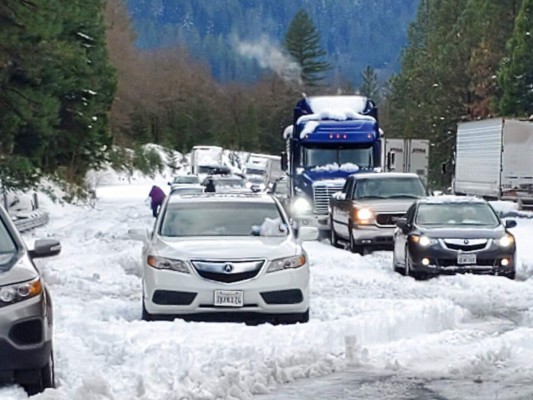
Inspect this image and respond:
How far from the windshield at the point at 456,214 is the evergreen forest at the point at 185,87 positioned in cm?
1140

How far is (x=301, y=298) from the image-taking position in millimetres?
12109

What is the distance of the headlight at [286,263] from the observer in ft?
39.6

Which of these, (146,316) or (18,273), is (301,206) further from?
(18,273)

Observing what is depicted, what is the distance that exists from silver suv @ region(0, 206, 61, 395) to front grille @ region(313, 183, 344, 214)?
20842mm

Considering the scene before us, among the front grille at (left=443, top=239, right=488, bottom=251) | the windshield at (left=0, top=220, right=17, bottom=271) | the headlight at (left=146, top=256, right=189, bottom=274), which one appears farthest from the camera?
the front grille at (left=443, top=239, right=488, bottom=251)

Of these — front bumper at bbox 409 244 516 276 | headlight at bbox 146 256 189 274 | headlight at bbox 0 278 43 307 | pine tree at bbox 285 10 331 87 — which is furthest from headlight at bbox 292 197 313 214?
pine tree at bbox 285 10 331 87

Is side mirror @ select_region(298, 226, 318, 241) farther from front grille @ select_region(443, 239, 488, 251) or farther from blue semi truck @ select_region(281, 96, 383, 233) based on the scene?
blue semi truck @ select_region(281, 96, 383, 233)

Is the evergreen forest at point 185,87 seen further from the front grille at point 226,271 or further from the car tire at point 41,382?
the car tire at point 41,382

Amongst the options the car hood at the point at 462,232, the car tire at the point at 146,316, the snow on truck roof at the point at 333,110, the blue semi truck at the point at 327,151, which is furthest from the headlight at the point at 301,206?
the car tire at the point at 146,316

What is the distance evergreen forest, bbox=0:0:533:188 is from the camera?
93.6 ft

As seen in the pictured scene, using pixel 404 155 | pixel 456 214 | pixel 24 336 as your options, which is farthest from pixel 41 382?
pixel 404 155

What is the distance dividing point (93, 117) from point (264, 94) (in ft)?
242

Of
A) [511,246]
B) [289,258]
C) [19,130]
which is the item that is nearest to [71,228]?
[19,130]

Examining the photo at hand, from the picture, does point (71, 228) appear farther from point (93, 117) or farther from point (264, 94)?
point (264, 94)
